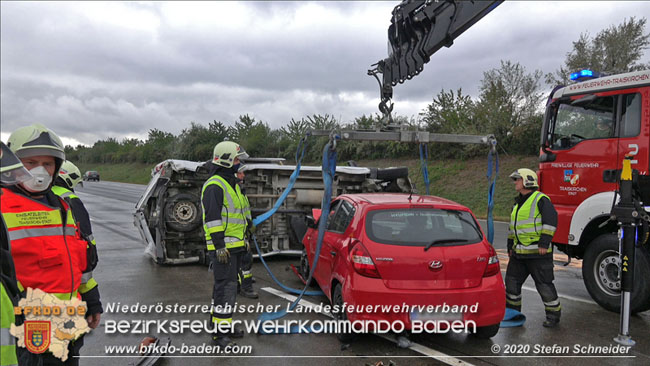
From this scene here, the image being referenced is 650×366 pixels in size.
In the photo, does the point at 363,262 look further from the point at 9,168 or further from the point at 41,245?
the point at 9,168

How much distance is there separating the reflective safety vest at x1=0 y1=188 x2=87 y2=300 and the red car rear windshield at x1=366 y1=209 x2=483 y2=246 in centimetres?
273

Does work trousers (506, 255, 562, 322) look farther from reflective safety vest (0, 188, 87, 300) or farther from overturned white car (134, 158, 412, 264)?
reflective safety vest (0, 188, 87, 300)

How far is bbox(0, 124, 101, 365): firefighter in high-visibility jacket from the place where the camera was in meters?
2.33

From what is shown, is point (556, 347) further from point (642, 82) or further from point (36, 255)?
point (36, 255)

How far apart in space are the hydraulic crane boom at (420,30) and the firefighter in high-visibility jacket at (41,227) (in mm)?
5654

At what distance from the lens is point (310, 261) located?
253 inches

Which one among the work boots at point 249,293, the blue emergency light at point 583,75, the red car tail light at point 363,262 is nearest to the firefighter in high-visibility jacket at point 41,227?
the red car tail light at point 363,262

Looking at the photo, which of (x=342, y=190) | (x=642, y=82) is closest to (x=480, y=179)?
(x=342, y=190)

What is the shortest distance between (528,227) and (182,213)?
5821mm

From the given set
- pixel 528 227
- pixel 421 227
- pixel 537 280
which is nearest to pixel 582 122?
pixel 528 227

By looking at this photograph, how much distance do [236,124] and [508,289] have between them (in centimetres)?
4184

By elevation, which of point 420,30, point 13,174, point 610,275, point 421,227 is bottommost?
point 610,275

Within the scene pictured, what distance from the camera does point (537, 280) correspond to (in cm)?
540

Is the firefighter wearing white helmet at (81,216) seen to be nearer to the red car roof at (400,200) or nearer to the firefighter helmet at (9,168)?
the firefighter helmet at (9,168)
